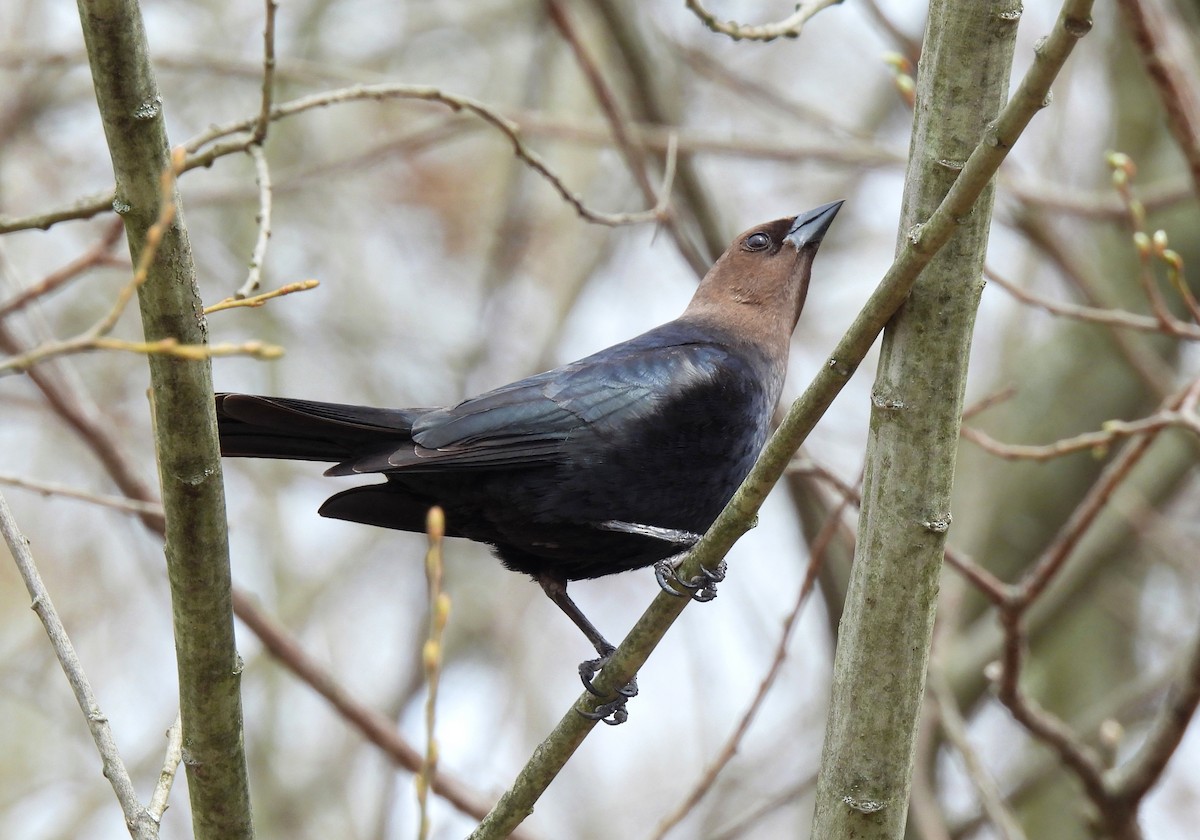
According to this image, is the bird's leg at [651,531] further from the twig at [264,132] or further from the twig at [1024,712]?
the twig at [264,132]

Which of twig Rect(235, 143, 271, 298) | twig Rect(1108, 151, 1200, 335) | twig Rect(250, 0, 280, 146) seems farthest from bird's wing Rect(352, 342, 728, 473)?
twig Rect(1108, 151, 1200, 335)

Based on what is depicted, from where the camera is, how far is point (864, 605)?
2180 mm

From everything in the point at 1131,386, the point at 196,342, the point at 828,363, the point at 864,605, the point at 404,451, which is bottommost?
the point at 864,605

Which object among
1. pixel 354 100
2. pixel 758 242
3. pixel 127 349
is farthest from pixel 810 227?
pixel 127 349

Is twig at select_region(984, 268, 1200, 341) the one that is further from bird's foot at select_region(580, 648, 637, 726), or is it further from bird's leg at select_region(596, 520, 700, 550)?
bird's foot at select_region(580, 648, 637, 726)

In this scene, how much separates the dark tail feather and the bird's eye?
4.68ft

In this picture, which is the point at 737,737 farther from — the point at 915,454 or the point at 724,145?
the point at 724,145

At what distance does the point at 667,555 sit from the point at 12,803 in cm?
563

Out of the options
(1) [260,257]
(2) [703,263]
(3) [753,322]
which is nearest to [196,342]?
(1) [260,257]

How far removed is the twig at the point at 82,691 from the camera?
2188mm

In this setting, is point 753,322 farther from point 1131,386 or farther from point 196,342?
point 1131,386

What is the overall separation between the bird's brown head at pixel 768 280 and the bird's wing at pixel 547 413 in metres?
0.42

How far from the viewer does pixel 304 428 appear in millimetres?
3430

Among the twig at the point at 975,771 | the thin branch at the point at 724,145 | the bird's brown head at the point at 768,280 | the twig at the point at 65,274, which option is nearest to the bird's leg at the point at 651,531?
the bird's brown head at the point at 768,280
